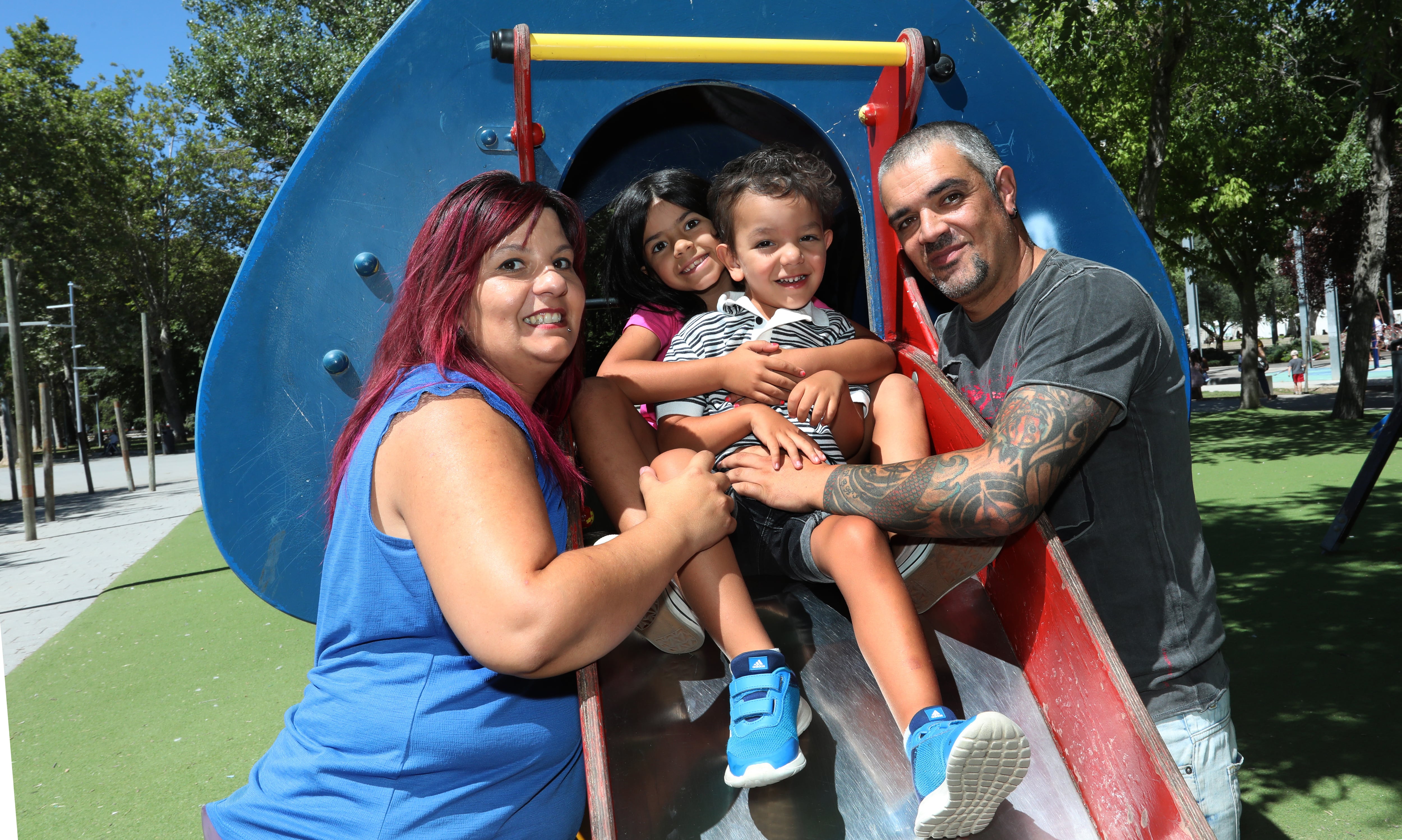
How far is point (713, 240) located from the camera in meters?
3.48

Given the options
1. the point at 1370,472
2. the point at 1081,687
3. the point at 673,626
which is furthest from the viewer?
the point at 1370,472

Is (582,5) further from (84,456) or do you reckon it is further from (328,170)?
(84,456)

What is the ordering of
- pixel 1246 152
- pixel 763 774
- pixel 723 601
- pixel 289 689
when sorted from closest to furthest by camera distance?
1. pixel 763 774
2. pixel 723 601
3. pixel 289 689
4. pixel 1246 152

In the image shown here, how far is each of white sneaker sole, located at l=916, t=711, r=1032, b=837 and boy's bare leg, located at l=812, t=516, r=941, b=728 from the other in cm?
21

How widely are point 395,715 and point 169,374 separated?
136 ft

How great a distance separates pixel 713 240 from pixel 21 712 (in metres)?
5.51

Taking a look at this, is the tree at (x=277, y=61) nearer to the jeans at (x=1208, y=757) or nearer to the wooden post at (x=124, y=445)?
the wooden post at (x=124, y=445)

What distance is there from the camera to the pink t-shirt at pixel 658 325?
3465 millimetres

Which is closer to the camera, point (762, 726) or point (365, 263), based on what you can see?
point (762, 726)

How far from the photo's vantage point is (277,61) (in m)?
18.0

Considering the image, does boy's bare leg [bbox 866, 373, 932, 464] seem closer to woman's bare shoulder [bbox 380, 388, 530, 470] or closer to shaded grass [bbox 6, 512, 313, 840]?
woman's bare shoulder [bbox 380, 388, 530, 470]

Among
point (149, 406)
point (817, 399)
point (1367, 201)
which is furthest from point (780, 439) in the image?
point (149, 406)

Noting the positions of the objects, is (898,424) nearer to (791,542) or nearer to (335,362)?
(791,542)

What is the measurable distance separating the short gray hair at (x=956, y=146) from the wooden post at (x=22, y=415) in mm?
13133
